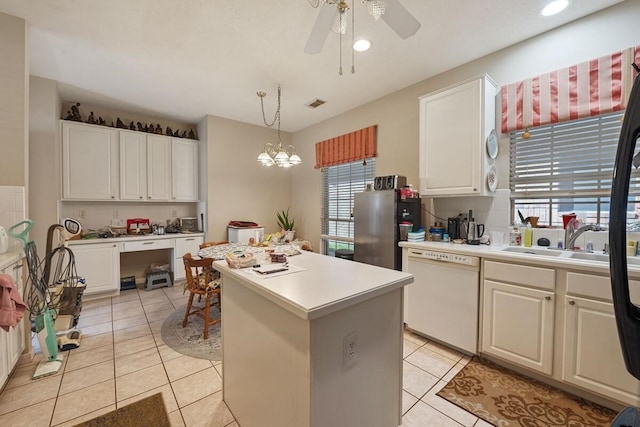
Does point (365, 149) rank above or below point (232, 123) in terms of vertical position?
below

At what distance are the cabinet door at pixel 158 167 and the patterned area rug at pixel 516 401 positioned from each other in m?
4.52

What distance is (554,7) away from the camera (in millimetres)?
1972

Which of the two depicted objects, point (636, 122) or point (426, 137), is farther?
point (426, 137)

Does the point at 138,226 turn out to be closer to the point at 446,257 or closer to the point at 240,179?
the point at 240,179

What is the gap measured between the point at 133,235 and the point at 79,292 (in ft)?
4.99

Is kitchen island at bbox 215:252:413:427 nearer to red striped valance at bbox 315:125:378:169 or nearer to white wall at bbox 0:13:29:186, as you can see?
white wall at bbox 0:13:29:186

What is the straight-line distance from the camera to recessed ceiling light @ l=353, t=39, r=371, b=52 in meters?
2.37

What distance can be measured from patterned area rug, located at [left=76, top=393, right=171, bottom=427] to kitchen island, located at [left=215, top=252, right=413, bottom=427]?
18.5 inches

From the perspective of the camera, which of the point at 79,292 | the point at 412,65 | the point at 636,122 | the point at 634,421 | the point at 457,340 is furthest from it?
the point at 412,65

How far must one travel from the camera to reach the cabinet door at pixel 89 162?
354cm

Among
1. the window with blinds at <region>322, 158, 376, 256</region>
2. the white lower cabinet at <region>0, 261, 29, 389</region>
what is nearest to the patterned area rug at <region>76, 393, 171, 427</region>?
the white lower cabinet at <region>0, 261, 29, 389</region>

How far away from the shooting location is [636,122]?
0.56 meters

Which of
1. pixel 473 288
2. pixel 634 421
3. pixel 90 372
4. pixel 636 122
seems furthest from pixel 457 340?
pixel 90 372

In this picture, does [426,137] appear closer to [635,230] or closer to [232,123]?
[635,230]
